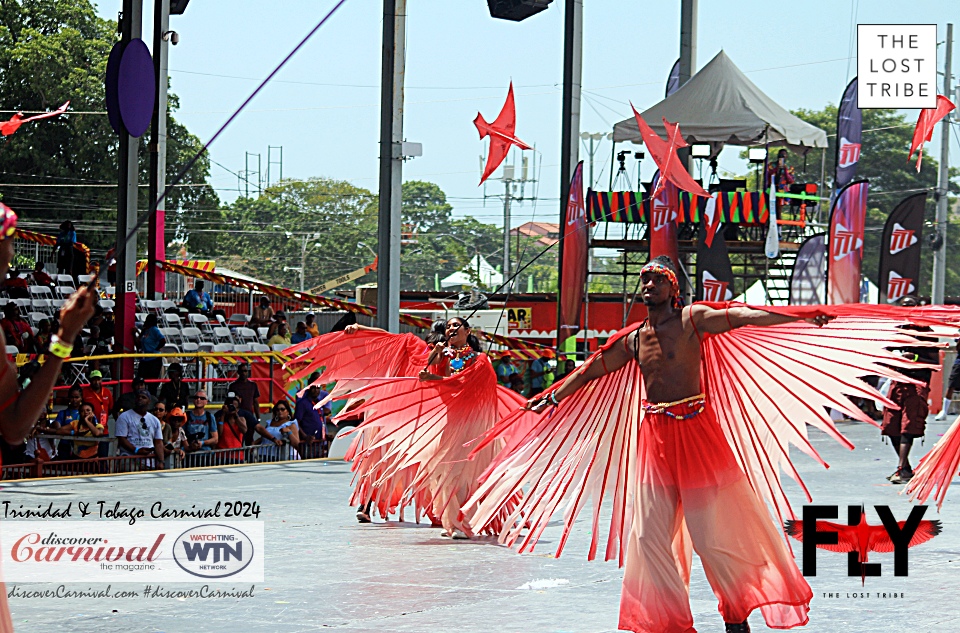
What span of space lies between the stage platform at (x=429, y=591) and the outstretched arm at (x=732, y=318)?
4.94ft

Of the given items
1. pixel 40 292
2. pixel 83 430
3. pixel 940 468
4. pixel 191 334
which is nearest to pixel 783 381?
pixel 940 468

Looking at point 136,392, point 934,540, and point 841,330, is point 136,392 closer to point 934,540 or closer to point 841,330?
point 934,540

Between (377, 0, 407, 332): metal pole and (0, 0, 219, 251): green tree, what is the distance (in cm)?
2496

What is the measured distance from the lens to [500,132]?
16812 mm

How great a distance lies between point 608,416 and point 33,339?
1181cm

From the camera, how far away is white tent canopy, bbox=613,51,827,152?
23.4 metres

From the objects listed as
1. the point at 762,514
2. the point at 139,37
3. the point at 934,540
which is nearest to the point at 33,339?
the point at 139,37

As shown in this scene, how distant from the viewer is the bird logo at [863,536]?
795 centimetres

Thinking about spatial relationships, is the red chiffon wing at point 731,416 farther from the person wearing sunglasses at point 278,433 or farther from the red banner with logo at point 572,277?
the red banner with logo at point 572,277

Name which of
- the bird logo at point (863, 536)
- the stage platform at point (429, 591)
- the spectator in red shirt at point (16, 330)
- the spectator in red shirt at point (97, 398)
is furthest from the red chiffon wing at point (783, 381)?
the spectator in red shirt at point (16, 330)

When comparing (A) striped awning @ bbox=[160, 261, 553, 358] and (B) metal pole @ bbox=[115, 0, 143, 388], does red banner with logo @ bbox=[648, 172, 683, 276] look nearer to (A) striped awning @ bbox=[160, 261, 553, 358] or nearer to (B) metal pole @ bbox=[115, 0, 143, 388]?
(A) striped awning @ bbox=[160, 261, 553, 358]

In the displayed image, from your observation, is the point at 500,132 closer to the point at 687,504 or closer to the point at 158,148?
the point at 158,148

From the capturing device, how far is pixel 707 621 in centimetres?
639

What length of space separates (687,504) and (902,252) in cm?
1678
